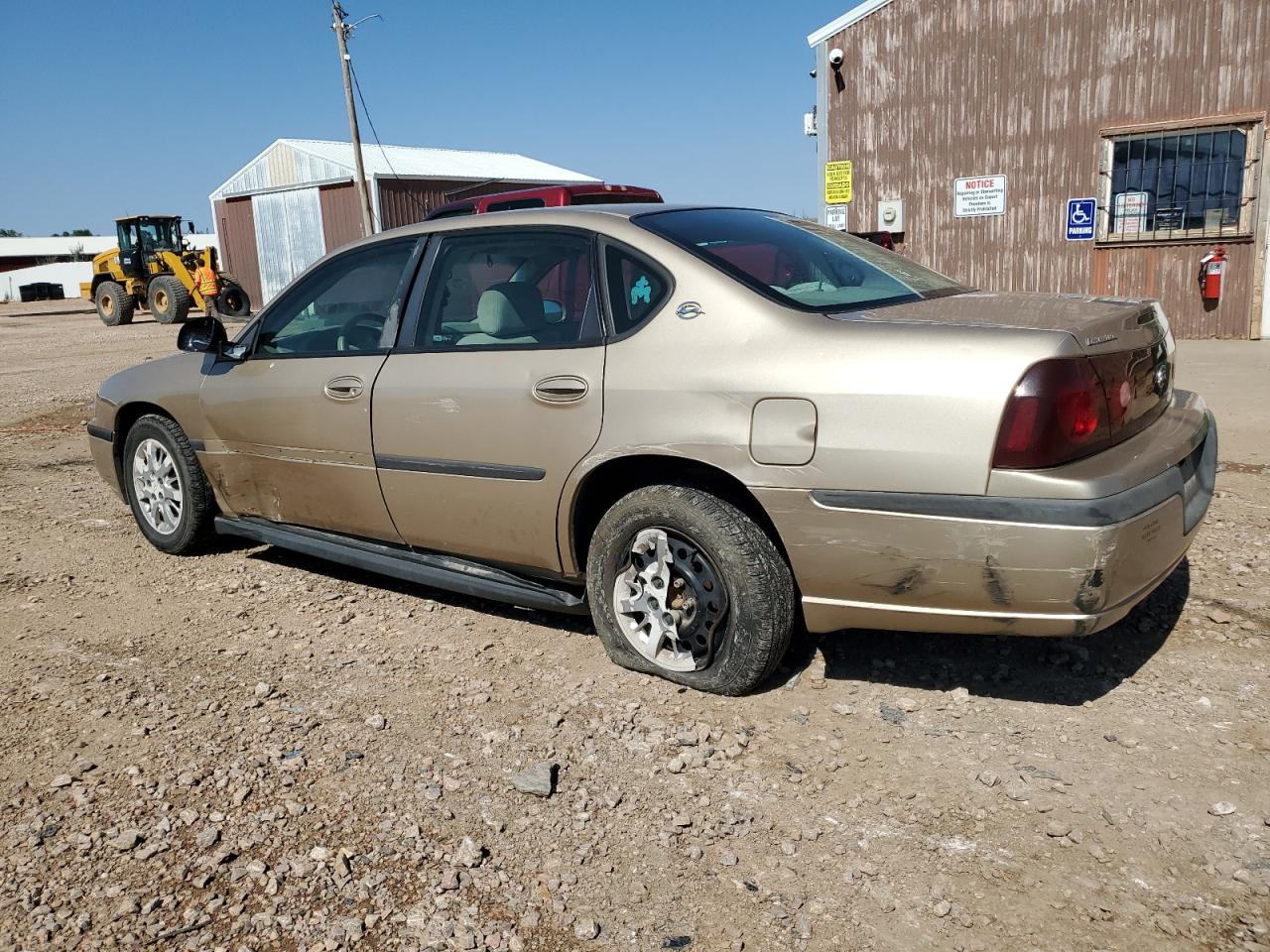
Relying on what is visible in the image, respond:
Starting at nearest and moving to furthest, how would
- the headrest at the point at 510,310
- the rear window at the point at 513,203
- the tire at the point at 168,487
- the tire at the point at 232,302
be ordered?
the headrest at the point at 510,310
the tire at the point at 168,487
the rear window at the point at 513,203
the tire at the point at 232,302

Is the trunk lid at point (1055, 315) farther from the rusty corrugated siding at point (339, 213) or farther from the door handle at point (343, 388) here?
the rusty corrugated siding at point (339, 213)

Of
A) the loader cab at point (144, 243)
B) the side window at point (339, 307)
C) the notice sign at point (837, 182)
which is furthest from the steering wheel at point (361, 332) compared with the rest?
the loader cab at point (144, 243)

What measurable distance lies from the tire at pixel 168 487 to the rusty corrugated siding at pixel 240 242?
2842cm

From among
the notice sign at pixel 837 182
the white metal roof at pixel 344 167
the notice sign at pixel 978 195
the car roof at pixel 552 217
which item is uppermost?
the white metal roof at pixel 344 167

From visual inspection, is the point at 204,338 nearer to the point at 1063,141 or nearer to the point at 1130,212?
the point at 1063,141

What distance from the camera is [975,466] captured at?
272 centimetres

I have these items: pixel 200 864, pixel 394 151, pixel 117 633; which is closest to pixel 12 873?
pixel 200 864

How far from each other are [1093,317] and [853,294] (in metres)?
0.77

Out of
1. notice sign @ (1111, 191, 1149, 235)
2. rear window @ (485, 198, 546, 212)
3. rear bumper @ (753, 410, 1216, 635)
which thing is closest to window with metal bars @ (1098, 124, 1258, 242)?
notice sign @ (1111, 191, 1149, 235)

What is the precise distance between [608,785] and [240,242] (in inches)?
1282

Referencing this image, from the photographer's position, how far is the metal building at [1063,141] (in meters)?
12.5

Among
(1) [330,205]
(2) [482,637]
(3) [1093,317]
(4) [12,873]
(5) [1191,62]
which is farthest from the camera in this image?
(1) [330,205]

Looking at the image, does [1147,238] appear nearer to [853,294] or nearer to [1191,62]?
[1191,62]

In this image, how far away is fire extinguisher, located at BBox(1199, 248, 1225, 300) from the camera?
1271 cm
